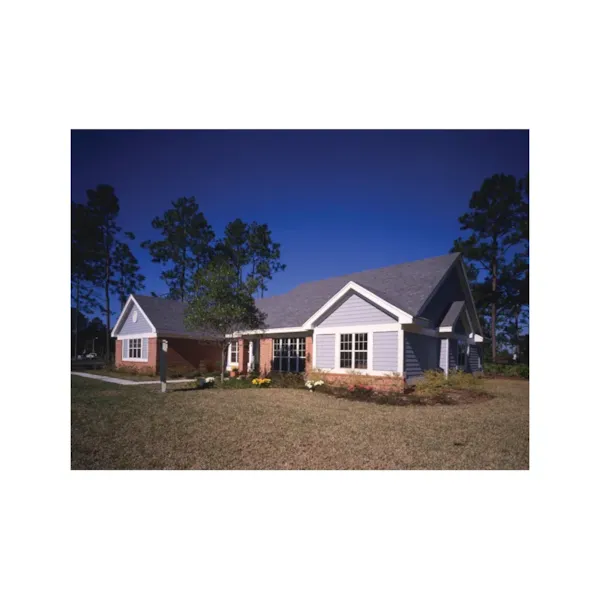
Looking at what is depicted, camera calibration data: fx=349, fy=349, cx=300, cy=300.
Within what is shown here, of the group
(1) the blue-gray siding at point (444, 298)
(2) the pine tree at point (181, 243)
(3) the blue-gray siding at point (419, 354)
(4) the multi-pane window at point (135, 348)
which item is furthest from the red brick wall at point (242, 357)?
(1) the blue-gray siding at point (444, 298)

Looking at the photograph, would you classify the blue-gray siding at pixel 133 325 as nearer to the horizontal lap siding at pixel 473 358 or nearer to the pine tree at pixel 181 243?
the pine tree at pixel 181 243

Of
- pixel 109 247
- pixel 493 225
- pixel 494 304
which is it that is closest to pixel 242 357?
pixel 109 247

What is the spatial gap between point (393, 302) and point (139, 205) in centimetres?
586

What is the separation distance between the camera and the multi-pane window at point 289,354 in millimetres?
10906

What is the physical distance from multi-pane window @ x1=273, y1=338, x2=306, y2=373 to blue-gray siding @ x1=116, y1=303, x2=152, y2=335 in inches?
223

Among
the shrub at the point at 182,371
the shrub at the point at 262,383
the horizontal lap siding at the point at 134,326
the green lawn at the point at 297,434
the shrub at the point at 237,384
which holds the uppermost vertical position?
the horizontal lap siding at the point at 134,326

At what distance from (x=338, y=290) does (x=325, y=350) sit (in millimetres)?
1863

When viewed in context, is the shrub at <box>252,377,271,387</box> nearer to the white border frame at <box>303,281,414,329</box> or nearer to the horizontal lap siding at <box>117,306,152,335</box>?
the white border frame at <box>303,281,414,329</box>

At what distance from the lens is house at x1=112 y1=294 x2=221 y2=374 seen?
1370cm

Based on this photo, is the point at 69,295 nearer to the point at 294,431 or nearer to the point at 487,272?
the point at 294,431

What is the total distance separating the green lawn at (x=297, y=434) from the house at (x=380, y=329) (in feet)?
6.66

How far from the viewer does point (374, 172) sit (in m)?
5.34

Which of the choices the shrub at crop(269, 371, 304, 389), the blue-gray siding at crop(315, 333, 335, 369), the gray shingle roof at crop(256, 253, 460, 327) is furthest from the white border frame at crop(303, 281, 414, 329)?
the shrub at crop(269, 371, 304, 389)
